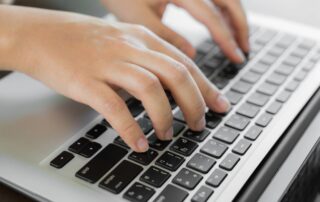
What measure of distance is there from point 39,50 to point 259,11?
42cm

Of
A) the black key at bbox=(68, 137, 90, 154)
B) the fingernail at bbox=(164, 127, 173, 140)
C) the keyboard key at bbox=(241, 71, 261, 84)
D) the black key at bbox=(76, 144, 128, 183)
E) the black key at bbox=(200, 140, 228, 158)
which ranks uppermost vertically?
the black key at bbox=(68, 137, 90, 154)

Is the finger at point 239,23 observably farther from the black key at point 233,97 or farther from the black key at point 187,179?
the black key at point 187,179

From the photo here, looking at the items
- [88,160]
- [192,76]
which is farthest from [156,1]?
[88,160]

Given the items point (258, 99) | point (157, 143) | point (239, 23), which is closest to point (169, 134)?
point (157, 143)

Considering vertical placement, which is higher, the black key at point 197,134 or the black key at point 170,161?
the black key at point 170,161

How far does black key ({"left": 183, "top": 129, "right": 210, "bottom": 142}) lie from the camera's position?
45 cm

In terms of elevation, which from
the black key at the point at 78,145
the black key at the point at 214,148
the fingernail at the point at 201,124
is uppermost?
the black key at the point at 78,145

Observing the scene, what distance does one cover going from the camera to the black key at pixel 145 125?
463mm

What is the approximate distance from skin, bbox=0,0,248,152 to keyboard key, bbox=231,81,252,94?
0.15 ft

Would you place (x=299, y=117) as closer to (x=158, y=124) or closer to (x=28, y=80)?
(x=158, y=124)

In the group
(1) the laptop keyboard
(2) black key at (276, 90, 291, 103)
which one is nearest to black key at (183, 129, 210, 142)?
(1) the laptop keyboard

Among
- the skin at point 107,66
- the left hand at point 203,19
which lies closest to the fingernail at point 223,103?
the skin at point 107,66

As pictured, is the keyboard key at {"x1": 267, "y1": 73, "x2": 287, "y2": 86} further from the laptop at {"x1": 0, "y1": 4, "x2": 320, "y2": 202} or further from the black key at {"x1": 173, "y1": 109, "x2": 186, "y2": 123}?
the black key at {"x1": 173, "y1": 109, "x2": 186, "y2": 123}

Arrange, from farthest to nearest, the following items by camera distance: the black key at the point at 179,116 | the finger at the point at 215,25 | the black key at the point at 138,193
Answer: the finger at the point at 215,25 → the black key at the point at 179,116 → the black key at the point at 138,193
